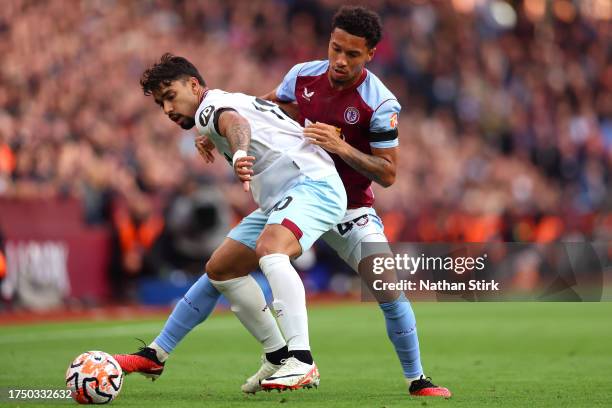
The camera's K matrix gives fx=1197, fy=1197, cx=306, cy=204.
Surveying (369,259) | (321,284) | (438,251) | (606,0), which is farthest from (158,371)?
(606,0)

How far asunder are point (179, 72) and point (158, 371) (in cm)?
187

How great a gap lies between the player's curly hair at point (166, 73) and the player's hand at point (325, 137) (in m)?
0.72

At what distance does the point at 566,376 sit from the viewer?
8.51 metres

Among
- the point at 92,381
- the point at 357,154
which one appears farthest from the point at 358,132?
the point at 92,381

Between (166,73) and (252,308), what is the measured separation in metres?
1.53

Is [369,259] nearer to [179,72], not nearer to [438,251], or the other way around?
[438,251]

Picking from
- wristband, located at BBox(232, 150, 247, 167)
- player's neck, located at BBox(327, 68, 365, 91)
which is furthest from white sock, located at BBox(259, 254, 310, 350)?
player's neck, located at BBox(327, 68, 365, 91)

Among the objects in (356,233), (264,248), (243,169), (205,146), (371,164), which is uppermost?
(205,146)

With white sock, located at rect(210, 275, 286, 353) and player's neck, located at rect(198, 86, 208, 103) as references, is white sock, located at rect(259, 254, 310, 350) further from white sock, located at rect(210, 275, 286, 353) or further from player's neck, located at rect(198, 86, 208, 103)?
player's neck, located at rect(198, 86, 208, 103)

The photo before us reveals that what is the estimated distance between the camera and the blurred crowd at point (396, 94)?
16.2 m

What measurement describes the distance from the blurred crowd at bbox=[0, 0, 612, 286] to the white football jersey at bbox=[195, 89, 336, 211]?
813cm

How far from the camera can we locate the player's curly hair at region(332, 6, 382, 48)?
7.05 metres

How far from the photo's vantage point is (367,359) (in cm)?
1020

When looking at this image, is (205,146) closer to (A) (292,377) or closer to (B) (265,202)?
(B) (265,202)
